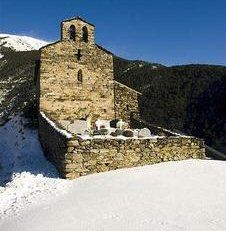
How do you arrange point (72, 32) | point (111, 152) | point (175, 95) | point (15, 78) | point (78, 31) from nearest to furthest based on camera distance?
point (111, 152), point (78, 31), point (72, 32), point (175, 95), point (15, 78)

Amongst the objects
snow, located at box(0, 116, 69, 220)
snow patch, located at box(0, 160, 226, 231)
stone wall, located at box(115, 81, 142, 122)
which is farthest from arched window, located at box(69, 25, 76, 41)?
snow patch, located at box(0, 160, 226, 231)

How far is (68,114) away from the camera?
1066 inches

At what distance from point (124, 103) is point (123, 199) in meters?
17.8

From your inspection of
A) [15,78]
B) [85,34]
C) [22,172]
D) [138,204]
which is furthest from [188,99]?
[138,204]

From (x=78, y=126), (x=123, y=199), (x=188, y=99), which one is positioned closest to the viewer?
(x=123, y=199)

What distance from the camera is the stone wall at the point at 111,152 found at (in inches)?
614

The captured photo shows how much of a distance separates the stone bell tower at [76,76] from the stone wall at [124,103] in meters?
0.48

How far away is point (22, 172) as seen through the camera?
17.7m

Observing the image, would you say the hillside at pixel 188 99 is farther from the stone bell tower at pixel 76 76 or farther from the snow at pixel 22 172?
the snow at pixel 22 172

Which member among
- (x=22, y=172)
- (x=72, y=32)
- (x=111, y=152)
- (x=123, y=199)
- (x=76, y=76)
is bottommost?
(x=22, y=172)

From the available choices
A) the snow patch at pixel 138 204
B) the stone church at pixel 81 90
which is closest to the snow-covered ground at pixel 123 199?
the snow patch at pixel 138 204

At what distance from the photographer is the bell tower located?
27.0 metres

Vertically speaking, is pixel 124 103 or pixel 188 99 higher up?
pixel 188 99

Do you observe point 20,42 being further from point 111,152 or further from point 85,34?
point 111,152
